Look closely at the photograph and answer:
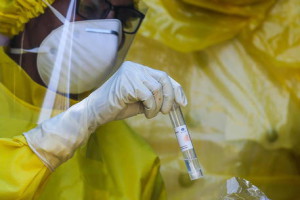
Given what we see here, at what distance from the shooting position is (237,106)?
1.50 meters

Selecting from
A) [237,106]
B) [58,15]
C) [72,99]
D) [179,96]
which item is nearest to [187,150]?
[179,96]

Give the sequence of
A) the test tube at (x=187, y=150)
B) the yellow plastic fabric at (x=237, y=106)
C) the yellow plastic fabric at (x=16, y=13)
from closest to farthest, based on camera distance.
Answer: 1. the test tube at (x=187, y=150)
2. the yellow plastic fabric at (x=16, y=13)
3. the yellow plastic fabric at (x=237, y=106)

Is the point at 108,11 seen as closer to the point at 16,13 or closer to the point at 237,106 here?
the point at 16,13

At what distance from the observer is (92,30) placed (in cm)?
113

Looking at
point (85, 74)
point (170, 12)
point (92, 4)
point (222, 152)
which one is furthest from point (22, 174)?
point (170, 12)

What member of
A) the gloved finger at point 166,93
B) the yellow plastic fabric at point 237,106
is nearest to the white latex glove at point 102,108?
the gloved finger at point 166,93

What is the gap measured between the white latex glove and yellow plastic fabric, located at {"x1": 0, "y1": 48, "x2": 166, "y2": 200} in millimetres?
34

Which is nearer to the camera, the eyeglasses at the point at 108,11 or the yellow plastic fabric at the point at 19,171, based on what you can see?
the yellow plastic fabric at the point at 19,171

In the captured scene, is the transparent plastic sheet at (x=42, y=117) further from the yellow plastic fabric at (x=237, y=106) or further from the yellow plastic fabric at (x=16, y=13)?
the yellow plastic fabric at (x=237, y=106)

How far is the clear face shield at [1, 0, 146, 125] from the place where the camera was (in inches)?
42.7

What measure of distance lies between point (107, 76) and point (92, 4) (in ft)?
0.52

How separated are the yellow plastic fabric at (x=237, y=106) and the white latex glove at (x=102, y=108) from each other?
0.42 m

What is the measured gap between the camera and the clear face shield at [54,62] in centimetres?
108

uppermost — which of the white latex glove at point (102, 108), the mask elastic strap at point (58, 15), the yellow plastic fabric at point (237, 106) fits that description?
the mask elastic strap at point (58, 15)
